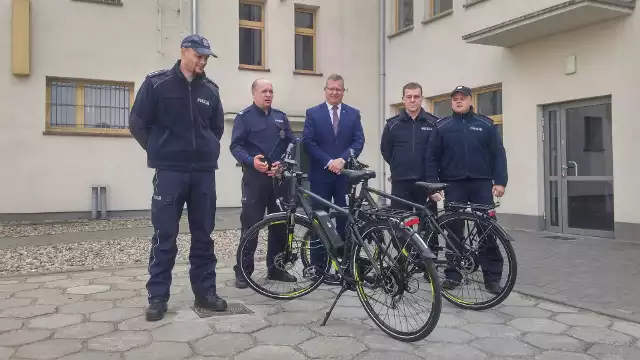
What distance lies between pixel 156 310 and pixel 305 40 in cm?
1082

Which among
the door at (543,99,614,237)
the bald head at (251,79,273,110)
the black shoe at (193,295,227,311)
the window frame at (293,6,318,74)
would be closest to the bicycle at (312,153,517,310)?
the black shoe at (193,295,227,311)

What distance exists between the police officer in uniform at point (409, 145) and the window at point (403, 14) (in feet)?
27.9

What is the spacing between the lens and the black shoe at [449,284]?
401cm

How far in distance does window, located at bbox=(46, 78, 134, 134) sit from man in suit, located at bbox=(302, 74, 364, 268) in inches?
303

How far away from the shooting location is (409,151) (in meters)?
4.97

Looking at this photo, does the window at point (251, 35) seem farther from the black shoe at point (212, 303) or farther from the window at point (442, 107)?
the black shoe at point (212, 303)

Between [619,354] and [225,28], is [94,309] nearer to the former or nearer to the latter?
[619,354]

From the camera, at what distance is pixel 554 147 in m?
9.23

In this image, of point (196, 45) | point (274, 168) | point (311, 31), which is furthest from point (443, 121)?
point (311, 31)

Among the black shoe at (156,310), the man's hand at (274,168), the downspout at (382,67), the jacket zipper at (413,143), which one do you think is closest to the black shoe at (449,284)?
the jacket zipper at (413,143)

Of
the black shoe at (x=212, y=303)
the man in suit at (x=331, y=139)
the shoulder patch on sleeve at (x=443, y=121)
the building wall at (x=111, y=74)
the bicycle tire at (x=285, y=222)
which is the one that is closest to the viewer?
the black shoe at (x=212, y=303)

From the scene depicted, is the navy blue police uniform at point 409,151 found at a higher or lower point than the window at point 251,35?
lower

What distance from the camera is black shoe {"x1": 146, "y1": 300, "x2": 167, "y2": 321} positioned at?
3803 millimetres

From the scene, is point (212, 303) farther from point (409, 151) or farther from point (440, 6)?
point (440, 6)
